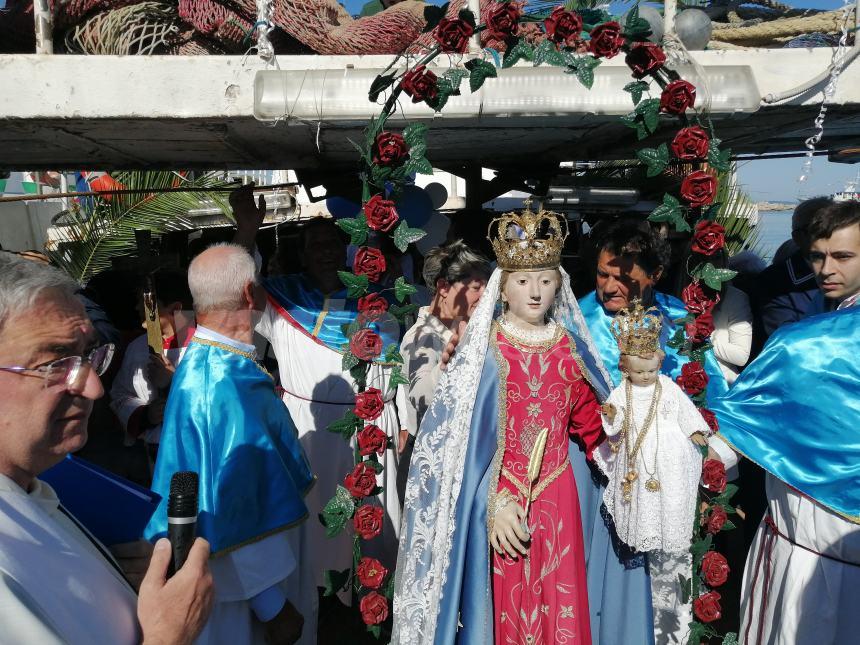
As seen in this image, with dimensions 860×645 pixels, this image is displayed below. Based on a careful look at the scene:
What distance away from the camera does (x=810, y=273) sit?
159 inches

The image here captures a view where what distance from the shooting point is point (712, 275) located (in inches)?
118

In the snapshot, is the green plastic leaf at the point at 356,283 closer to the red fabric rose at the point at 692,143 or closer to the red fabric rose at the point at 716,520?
the red fabric rose at the point at 692,143

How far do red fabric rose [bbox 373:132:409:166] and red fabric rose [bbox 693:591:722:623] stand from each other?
2.44 m

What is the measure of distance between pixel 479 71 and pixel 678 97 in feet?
2.82

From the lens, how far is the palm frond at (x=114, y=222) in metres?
7.73

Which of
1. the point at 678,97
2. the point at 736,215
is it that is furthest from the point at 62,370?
the point at 736,215

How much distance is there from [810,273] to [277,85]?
3278 mm

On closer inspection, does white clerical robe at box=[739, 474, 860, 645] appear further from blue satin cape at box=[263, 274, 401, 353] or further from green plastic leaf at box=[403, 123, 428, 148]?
blue satin cape at box=[263, 274, 401, 353]

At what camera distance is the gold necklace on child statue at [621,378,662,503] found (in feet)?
Answer: 8.74

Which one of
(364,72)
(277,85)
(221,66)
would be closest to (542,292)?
(364,72)

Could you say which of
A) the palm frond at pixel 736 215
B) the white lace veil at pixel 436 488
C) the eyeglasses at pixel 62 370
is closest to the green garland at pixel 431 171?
the white lace veil at pixel 436 488

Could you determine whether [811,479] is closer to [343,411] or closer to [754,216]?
[343,411]

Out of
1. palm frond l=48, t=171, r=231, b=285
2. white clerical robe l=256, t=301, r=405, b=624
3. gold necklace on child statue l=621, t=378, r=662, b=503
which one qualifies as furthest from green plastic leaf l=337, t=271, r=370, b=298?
palm frond l=48, t=171, r=231, b=285

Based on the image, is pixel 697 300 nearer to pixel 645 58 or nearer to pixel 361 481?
pixel 645 58
